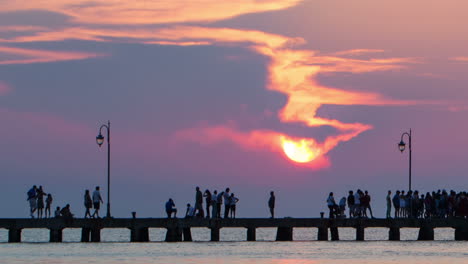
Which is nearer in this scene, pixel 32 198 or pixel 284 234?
pixel 32 198

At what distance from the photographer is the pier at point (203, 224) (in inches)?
2773

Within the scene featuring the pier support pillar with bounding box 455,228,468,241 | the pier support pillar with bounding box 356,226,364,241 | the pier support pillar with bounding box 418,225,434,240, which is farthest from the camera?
the pier support pillar with bounding box 455,228,468,241

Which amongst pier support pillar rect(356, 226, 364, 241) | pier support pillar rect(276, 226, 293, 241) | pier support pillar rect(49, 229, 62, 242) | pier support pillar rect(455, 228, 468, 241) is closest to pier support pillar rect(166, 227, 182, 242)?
pier support pillar rect(49, 229, 62, 242)

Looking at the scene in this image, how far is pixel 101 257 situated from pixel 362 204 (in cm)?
1944

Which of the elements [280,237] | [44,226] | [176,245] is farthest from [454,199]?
[44,226]

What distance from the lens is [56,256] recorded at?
60250 mm

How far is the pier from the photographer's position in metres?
70.4

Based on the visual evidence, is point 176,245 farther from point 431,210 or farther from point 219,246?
point 431,210

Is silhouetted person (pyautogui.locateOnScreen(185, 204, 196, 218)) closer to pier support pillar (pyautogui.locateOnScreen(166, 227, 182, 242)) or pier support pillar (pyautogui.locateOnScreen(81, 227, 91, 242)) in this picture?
pier support pillar (pyautogui.locateOnScreen(166, 227, 182, 242))

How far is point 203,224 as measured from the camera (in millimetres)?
71750

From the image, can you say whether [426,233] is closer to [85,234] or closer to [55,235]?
[85,234]

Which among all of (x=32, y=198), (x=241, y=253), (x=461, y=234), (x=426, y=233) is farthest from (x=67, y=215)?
(x=461, y=234)

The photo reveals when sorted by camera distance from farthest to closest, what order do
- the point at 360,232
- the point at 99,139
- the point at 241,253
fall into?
the point at 360,232
the point at 99,139
the point at 241,253

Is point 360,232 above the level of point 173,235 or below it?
above
